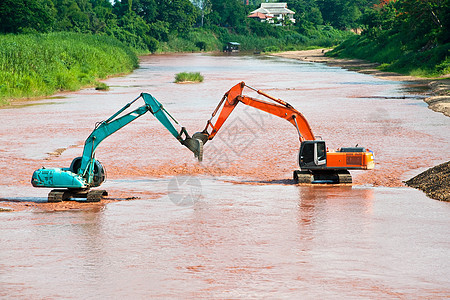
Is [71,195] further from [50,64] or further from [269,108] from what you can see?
[50,64]

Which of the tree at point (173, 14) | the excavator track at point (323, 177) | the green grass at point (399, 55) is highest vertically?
the tree at point (173, 14)

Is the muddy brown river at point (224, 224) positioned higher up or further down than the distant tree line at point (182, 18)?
further down

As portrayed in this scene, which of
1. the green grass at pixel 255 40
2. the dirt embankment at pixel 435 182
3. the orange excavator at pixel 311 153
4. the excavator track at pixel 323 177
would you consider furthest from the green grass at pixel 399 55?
the green grass at pixel 255 40

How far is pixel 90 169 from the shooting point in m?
14.5

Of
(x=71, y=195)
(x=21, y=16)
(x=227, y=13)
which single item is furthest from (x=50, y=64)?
(x=227, y=13)

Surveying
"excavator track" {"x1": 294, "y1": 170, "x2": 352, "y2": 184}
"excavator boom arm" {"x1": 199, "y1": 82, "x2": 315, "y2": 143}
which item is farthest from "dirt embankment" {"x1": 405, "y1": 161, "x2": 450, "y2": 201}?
"excavator boom arm" {"x1": 199, "y1": 82, "x2": 315, "y2": 143}

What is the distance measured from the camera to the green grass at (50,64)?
4003 cm

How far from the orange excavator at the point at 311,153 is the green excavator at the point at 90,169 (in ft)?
5.73

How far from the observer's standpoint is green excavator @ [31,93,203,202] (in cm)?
1421

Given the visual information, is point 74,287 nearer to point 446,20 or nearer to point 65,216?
point 65,216

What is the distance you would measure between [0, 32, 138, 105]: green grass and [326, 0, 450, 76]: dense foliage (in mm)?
26678

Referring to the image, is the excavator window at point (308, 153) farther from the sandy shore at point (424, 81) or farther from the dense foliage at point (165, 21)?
the dense foliage at point (165, 21)

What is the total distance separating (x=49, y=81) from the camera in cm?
4369

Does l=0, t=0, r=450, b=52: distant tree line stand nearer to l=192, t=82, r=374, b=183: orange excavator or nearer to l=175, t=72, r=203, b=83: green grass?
l=175, t=72, r=203, b=83: green grass
